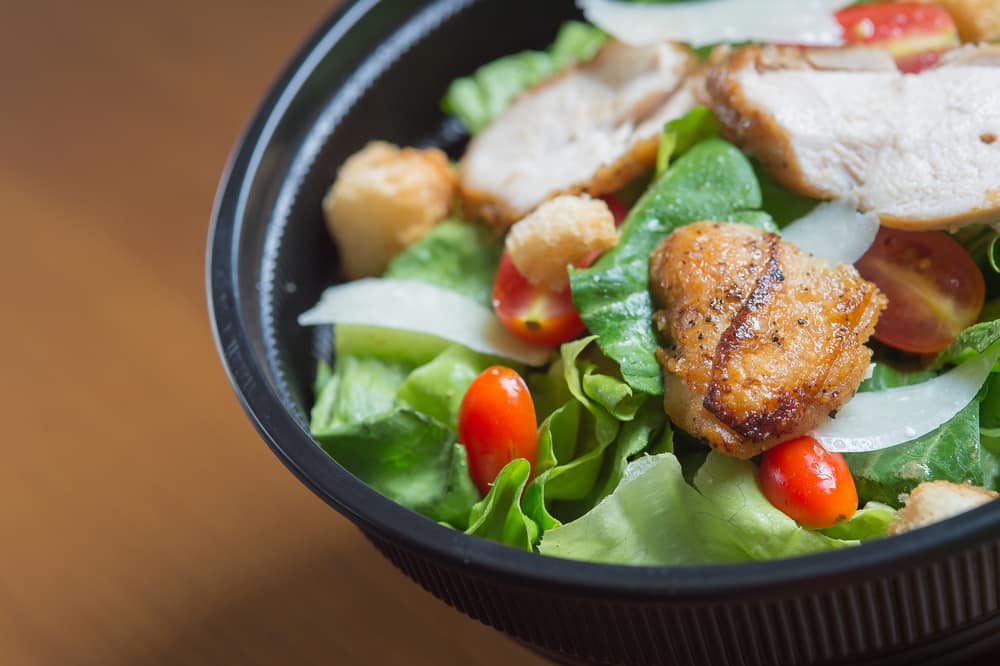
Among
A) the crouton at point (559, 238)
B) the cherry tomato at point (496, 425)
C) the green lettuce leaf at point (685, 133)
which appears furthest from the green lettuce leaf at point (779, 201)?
the cherry tomato at point (496, 425)

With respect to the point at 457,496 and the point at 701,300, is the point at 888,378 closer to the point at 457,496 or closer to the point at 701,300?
the point at 701,300

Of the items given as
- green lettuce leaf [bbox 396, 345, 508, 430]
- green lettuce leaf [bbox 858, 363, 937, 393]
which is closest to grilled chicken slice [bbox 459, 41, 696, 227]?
green lettuce leaf [bbox 396, 345, 508, 430]

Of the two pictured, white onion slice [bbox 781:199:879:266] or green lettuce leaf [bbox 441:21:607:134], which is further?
green lettuce leaf [bbox 441:21:607:134]

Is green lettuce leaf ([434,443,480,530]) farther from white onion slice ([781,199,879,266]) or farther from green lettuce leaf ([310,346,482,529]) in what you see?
white onion slice ([781,199,879,266])

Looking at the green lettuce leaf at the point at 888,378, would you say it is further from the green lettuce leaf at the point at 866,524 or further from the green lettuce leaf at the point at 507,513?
the green lettuce leaf at the point at 507,513

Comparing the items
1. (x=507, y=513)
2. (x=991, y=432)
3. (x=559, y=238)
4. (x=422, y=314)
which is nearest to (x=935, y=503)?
(x=991, y=432)
